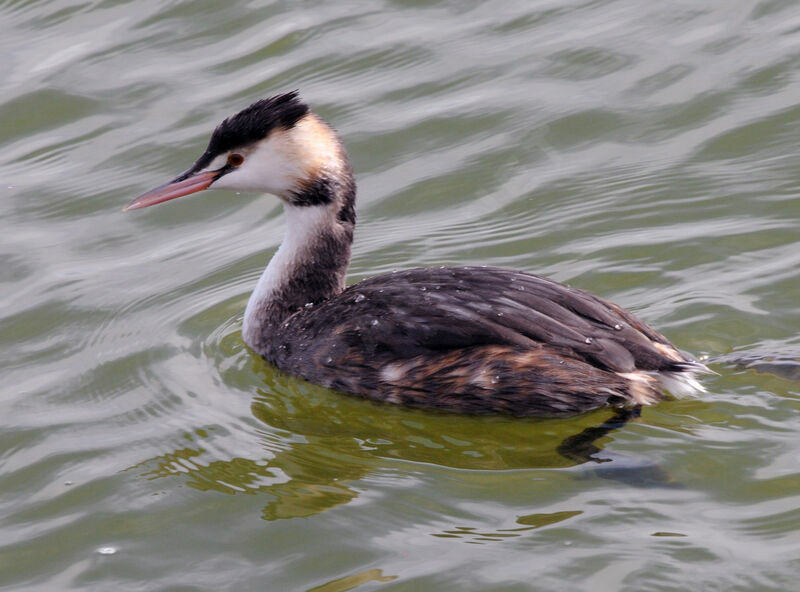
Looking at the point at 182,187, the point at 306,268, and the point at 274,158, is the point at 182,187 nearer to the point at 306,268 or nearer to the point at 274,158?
the point at 274,158

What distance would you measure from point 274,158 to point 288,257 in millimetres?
482

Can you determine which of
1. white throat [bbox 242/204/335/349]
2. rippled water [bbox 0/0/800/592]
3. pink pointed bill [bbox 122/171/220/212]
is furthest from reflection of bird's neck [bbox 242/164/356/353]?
pink pointed bill [bbox 122/171/220/212]

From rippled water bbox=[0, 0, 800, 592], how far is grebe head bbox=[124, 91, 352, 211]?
800 mm

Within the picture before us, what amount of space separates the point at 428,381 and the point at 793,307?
1.83m

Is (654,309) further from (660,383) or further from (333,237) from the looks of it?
(333,237)

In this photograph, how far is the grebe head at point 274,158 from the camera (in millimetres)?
6523

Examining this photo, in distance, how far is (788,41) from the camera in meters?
9.00

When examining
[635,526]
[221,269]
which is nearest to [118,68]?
[221,269]

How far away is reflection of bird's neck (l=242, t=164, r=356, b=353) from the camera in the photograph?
6.61 meters

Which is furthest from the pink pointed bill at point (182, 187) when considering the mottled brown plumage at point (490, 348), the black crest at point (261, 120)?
the mottled brown plumage at point (490, 348)

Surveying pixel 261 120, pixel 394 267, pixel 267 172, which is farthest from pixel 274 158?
pixel 394 267

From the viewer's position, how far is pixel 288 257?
6.68 m

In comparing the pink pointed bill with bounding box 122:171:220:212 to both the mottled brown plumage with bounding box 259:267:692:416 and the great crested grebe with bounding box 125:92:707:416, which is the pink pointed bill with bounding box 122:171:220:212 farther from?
the mottled brown plumage with bounding box 259:267:692:416

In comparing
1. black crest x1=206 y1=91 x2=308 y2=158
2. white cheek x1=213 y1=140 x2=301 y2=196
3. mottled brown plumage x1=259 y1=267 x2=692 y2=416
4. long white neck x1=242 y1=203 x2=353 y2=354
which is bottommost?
mottled brown plumage x1=259 y1=267 x2=692 y2=416
